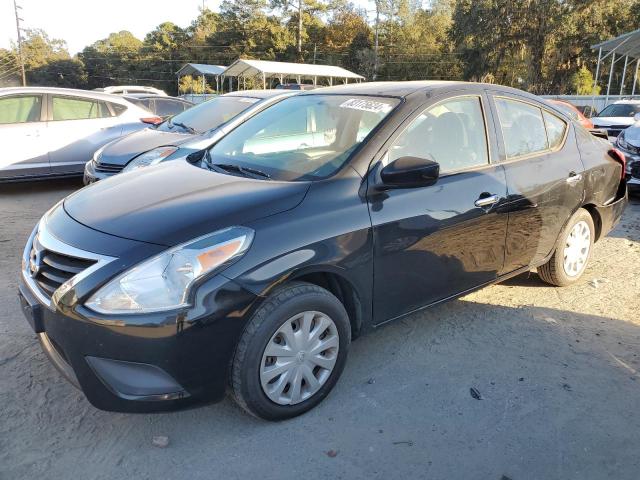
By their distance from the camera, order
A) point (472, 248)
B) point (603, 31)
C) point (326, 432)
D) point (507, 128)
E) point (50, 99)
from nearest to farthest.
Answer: point (326, 432)
point (472, 248)
point (507, 128)
point (50, 99)
point (603, 31)

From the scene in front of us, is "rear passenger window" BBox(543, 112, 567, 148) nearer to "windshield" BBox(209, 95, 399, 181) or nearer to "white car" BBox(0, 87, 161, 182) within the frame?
→ "windshield" BBox(209, 95, 399, 181)

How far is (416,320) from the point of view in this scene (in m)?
3.93

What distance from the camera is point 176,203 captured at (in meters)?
2.77

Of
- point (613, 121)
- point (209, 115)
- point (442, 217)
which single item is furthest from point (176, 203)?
point (613, 121)

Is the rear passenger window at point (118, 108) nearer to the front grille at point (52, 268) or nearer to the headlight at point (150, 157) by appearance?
the headlight at point (150, 157)

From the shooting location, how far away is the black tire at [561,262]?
4250mm

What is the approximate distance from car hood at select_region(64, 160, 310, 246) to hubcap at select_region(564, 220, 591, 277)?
262 cm

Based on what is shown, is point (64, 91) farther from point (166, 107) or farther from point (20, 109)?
point (166, 107)

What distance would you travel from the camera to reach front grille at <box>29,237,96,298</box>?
8.07 feet

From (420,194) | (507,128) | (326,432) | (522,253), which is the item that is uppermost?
(507,128)

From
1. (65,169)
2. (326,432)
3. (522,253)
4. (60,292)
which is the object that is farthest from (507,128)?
(65,169)

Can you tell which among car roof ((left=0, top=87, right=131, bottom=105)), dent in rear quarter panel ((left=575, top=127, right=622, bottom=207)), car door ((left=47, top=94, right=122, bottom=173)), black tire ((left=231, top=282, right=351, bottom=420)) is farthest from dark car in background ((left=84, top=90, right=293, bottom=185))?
black tire ((left=231, top=282, right=351, bottom=420))

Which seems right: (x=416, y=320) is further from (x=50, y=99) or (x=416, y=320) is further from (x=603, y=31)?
(x=603, y=31)

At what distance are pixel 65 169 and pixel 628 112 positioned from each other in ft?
45.2
